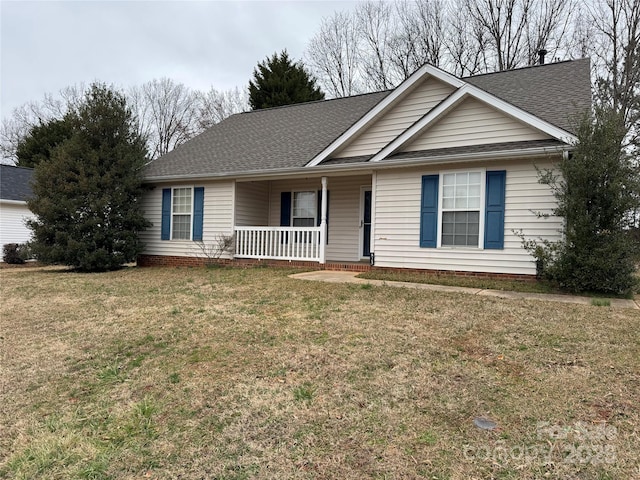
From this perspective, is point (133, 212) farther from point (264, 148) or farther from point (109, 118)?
point (264, 148)

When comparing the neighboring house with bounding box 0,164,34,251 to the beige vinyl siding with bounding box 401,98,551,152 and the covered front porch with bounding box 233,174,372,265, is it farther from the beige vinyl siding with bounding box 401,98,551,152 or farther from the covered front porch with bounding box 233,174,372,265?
the beige vinyl siding with bounding box 401,98,551,152

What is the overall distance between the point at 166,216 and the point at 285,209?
11.8 feet

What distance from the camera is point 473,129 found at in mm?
9148

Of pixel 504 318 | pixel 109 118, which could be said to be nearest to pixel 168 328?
pixel 504 318

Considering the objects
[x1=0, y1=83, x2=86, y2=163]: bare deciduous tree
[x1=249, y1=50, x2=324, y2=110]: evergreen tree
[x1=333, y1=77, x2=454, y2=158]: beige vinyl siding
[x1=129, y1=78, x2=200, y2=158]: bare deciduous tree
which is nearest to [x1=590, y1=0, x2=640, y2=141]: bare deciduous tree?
[x1=333, y1=77, x2=454, y2=158]: beige vinyl siding

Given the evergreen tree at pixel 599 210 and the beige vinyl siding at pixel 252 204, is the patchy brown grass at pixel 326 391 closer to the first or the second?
the evergreen tree at pixel 599 210

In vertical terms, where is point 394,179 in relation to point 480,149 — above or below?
below

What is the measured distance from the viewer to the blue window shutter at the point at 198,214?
41.0ft

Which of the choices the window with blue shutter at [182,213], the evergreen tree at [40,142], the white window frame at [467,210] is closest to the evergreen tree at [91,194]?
the window with blue shutter at [182,213]

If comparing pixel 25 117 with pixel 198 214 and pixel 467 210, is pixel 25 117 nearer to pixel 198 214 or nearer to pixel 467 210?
pixel 198 214

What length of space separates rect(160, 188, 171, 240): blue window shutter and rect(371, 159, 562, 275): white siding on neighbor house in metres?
6.49

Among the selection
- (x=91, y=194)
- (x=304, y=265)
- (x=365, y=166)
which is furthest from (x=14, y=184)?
(x=365, y=166)

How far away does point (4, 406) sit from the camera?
3.76m

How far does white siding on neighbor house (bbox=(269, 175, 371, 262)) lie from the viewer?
39.3ft
